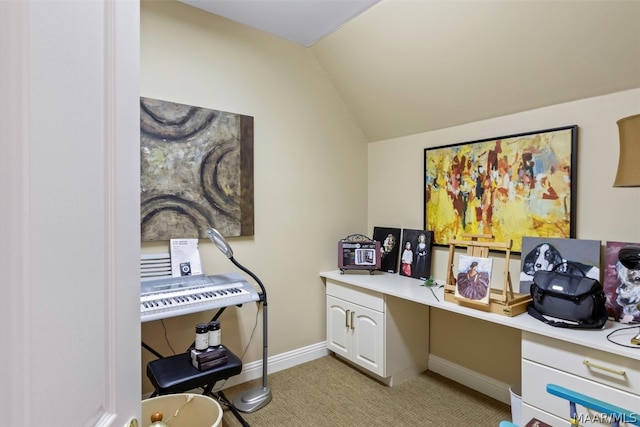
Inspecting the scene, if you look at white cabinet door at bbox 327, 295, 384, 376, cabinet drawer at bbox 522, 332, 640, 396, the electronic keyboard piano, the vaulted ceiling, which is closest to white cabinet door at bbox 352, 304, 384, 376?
white cabinet door at bbox 327, 295, 384, 376

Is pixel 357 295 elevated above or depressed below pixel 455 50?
below

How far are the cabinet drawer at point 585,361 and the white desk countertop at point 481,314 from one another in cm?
5

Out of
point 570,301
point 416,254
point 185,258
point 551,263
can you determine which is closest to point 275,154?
point 185,258

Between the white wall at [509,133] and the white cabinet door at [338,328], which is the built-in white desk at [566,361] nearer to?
the white wall at [509,133]

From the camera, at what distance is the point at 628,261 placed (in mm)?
1634

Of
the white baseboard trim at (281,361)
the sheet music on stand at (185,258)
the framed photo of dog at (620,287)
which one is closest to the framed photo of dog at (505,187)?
the framed photo of dog at (620,287)

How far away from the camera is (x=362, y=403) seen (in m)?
2.44

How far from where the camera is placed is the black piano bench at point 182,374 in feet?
5.82

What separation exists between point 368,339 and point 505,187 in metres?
1.53

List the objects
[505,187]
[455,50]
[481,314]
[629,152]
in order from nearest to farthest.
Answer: [629,152], [481,314], [455,50], [505,187]

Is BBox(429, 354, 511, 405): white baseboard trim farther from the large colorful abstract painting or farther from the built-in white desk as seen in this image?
the large colorful abstract painting

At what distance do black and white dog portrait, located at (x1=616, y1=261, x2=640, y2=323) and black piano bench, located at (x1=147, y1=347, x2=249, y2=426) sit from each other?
2130 millimetres

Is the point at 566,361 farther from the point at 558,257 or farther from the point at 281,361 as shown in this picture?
the point at 281,361

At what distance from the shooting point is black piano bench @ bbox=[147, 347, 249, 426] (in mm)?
1773
